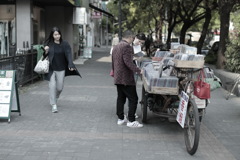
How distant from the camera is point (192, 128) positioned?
16.7ft

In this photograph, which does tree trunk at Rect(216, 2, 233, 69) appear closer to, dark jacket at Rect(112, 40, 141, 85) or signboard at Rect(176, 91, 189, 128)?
dark jacket at Rect(112, 40, 141, 85)

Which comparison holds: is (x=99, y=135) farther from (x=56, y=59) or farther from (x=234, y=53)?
(x=234, y=53)

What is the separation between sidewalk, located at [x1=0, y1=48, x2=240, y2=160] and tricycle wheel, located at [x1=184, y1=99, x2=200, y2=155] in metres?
0.14

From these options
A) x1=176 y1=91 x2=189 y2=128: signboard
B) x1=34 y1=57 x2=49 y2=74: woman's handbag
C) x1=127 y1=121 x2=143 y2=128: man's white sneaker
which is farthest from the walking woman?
x1=176 y1=91 x2=189 y2=128: signboard

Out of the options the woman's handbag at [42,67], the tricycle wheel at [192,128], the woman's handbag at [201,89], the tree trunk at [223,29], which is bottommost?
the tricycle wheel at [192,128]

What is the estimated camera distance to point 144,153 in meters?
5.02

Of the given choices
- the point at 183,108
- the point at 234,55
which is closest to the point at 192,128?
the point at 183,108

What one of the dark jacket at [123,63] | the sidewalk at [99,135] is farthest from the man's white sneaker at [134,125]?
the dark jacket at [123,63]

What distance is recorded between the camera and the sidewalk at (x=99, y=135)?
Result: 4965 mm

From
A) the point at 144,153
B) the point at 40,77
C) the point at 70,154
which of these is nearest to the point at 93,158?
the point at 70,154

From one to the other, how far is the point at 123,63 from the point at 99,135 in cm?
129

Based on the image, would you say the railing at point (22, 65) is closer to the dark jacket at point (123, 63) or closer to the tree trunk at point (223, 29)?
the dark jacket at point (123, 63)

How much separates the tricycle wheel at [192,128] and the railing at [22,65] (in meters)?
5.63

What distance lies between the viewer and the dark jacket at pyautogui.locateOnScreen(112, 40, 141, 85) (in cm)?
618
